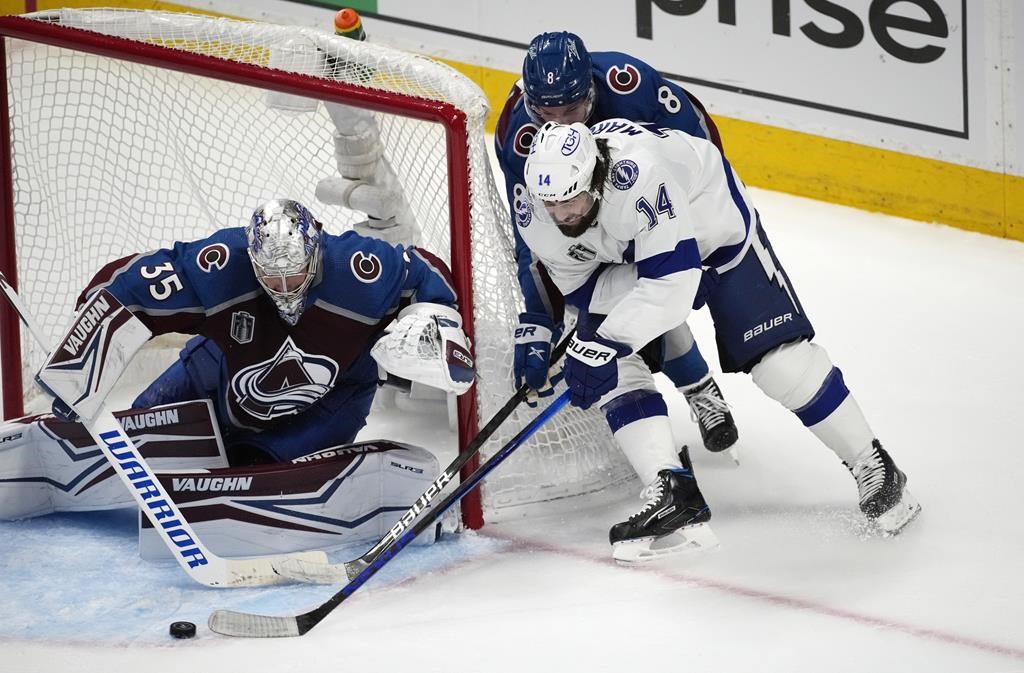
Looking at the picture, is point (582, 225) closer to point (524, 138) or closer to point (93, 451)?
point (524, 138)

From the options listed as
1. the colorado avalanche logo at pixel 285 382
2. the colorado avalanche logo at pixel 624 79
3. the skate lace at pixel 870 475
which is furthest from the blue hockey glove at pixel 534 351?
the skate lace at pixel 870 475

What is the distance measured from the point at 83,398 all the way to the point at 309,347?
500mm

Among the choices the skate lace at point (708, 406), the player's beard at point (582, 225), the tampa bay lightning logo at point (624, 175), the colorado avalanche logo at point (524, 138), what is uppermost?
the colorado avalanche logo at point (524, 138)

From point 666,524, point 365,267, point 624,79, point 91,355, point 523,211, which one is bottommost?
point 666,524

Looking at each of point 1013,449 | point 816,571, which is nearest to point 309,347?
point 816,571

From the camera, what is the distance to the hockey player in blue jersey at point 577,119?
315 cm

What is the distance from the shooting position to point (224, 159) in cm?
416

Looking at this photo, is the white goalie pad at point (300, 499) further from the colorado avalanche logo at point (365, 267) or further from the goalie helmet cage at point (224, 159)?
the colorado avalanche logo at point (365, 267)

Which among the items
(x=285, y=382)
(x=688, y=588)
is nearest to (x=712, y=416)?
(x=688, y=588)

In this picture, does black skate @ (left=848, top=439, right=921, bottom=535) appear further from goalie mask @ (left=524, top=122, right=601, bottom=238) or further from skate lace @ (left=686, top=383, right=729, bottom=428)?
goalie mask @ (left=524, top=122, right=601, bottom=238)

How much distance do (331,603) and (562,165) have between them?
967 millimetres

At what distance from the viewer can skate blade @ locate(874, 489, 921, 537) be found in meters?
3.16

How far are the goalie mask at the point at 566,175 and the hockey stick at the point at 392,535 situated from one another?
18.4 inches

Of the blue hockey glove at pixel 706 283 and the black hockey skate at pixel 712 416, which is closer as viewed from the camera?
the blue hockey glove at pixel 706 283
